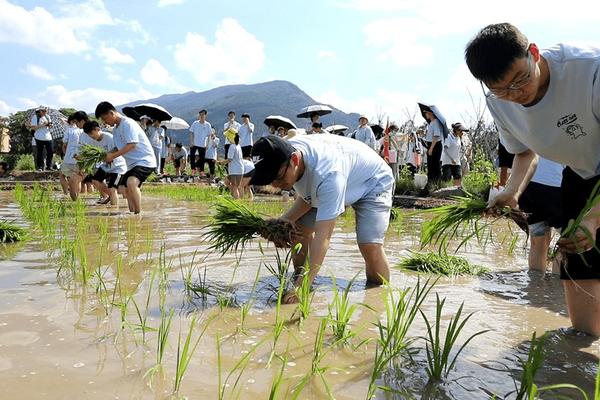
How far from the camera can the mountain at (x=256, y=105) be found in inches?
3964

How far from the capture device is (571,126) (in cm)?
202

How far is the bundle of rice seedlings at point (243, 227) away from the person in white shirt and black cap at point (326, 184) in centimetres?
16

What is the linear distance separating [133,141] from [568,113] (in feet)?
16.8

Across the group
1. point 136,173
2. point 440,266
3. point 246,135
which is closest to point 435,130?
point 246,135

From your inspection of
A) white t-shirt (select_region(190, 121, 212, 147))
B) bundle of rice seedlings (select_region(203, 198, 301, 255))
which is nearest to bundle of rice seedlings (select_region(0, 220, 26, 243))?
bundle of rice seedlings (select_region(203, 198, 301, 255))

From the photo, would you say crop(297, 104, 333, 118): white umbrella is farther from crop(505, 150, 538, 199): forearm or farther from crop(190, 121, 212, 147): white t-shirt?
crop(505, 150, 538, 199): forearm

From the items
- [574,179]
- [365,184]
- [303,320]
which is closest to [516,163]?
[574,179]

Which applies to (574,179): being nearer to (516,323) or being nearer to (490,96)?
(490,96)

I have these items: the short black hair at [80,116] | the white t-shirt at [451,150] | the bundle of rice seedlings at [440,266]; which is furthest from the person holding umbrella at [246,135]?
the bundle of rice seedlings at [440,266]

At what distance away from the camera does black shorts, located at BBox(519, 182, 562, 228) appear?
3.40 m

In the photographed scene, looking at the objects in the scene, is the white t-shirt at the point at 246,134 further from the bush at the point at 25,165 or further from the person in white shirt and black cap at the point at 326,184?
the person in white shirt and black cap at the point at 326,184

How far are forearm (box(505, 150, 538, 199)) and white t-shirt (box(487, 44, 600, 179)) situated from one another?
10.7 inches

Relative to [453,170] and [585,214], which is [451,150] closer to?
[453,170]

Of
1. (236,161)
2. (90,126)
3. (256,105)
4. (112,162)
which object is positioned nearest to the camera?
(112,162)
